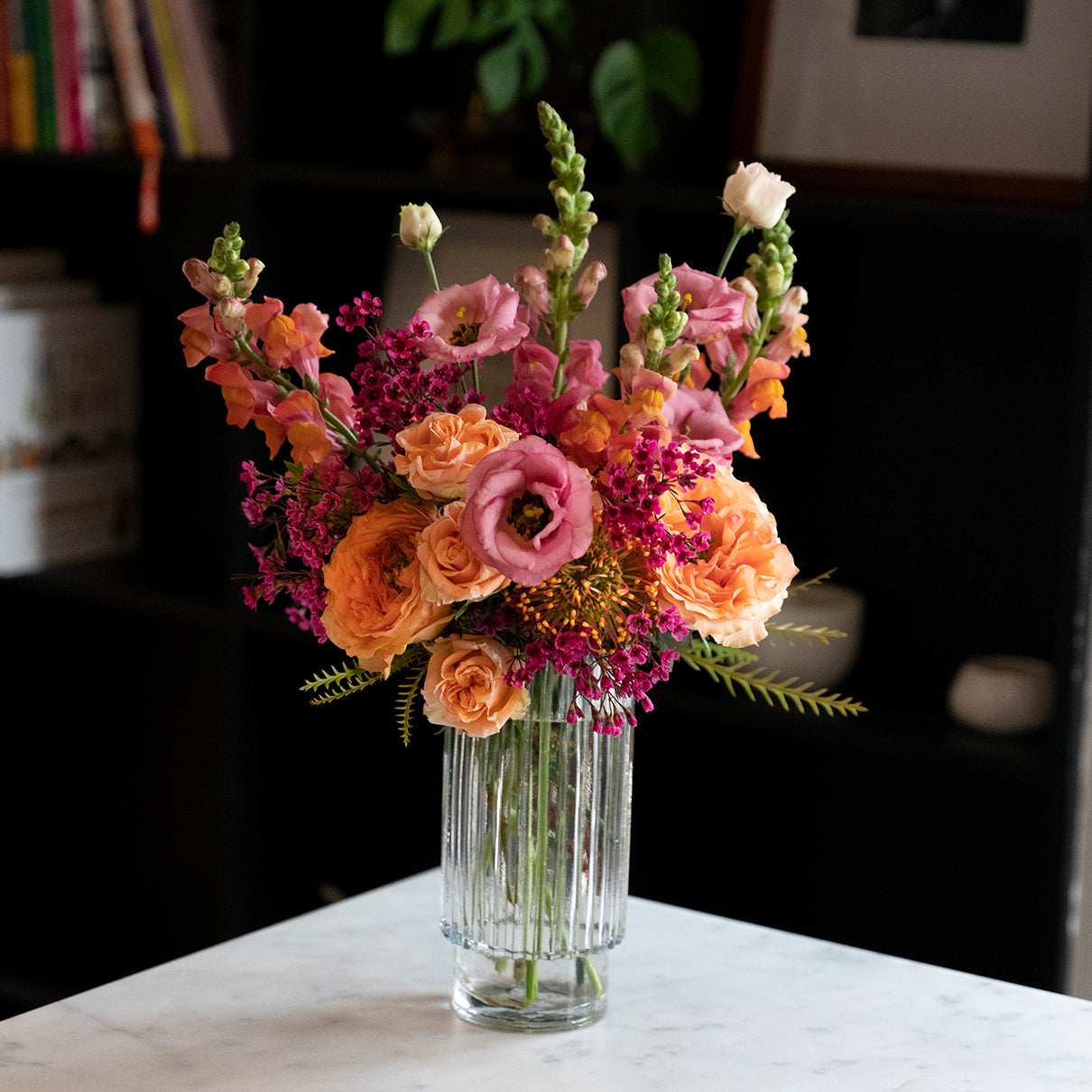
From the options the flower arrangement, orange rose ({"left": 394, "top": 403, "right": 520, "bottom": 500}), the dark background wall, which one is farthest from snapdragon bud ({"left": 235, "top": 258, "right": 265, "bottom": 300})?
the dark background wall

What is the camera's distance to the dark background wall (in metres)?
1.75

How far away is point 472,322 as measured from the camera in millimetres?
956

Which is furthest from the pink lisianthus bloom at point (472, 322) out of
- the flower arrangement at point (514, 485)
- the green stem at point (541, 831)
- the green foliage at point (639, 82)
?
the green foliage at point (639, 82)

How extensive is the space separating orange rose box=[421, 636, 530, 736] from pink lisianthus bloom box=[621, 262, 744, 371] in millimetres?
206

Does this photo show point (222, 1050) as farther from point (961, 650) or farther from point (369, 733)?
point (369, 733)

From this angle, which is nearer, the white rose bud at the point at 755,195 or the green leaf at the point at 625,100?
the white rose bud at the point at 755,195

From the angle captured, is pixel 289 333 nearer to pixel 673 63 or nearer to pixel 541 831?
pixel 541 831

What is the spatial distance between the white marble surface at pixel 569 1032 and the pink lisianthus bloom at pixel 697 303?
0.44 meters

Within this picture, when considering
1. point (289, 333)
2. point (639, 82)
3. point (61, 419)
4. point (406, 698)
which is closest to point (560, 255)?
point (289, 333)

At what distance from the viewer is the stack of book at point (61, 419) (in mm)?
2158

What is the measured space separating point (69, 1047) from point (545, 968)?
11.7 inches

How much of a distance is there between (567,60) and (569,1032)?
133 centimetres

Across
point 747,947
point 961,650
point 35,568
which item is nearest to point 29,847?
point 35,568

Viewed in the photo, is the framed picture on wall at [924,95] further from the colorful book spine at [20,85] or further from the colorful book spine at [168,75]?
the colorful book spine at [20,85]
